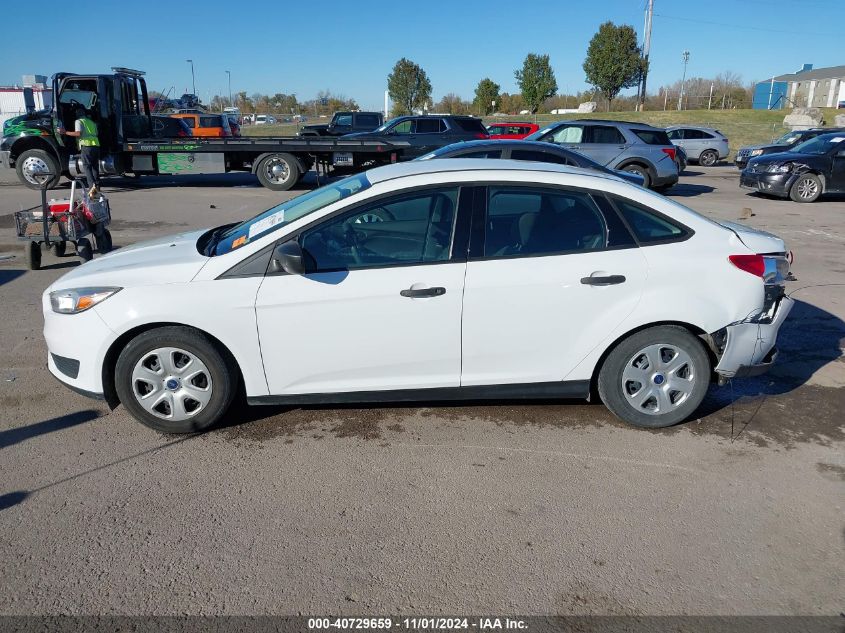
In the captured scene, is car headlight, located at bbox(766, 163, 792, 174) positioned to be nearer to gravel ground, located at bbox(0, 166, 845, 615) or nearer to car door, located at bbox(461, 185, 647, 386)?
gravel ground, located at bbox(0, 166, 845, 615)

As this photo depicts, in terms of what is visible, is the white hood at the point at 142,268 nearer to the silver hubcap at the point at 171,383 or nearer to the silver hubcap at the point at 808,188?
the silver hubcap at the point at 171,383

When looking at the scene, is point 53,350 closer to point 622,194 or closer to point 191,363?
point 191,363

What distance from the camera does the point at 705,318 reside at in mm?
4184

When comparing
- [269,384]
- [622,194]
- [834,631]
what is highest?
[622,194]

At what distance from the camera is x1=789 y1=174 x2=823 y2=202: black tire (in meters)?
16.6

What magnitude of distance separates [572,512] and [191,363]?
2.34 m

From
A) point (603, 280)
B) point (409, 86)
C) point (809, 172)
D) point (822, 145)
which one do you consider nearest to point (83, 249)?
point (603, 280)

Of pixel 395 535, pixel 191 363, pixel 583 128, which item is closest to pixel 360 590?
pixel 395 535

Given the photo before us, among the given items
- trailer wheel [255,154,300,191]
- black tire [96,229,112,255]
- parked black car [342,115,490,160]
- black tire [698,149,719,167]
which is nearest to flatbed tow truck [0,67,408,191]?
trailer wheel [255,154,300,191]

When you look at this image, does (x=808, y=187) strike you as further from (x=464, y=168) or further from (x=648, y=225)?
(x=464, y=168)

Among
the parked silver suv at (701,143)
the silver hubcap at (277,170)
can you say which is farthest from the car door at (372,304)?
the parked silver suv at (701,143)

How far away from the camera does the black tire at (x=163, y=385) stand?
157 inches

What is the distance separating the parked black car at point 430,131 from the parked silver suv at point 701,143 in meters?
11.9

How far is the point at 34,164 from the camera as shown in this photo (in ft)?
56.3
